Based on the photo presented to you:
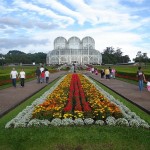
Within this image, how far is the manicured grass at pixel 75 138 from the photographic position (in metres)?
5.99

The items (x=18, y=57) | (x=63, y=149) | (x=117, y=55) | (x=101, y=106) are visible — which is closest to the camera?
(x=63, y=149)

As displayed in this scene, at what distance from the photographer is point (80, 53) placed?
3915 inches

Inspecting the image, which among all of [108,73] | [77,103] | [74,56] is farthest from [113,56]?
[77,103]

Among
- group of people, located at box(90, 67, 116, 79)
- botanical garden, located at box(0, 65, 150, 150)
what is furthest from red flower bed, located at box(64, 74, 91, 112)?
group of people, located at box(90, 67, 116, 79)

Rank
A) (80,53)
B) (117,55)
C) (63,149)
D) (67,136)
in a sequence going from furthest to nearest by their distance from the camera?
(117,55) < (80,53) < (67,136) < (63,149)

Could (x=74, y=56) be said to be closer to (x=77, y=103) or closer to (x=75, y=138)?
(x=77, y=103)

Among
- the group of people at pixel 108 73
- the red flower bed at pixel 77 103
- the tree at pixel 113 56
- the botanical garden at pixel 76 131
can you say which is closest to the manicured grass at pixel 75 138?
the botanical garden at pixel 76 131

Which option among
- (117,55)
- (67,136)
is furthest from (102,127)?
(117,55)

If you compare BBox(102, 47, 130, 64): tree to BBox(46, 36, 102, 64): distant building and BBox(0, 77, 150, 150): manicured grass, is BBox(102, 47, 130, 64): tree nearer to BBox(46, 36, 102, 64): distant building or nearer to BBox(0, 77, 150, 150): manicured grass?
BBox(46, 36, 102, 64): distant building

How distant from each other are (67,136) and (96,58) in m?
93.4

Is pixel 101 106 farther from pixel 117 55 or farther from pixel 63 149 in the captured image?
Answer: pixel 117 55

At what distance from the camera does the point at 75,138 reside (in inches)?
253

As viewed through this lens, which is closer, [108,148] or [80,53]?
[108,148]

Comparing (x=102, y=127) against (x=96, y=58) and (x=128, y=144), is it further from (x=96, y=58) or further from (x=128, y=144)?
(x=96, y=58)
